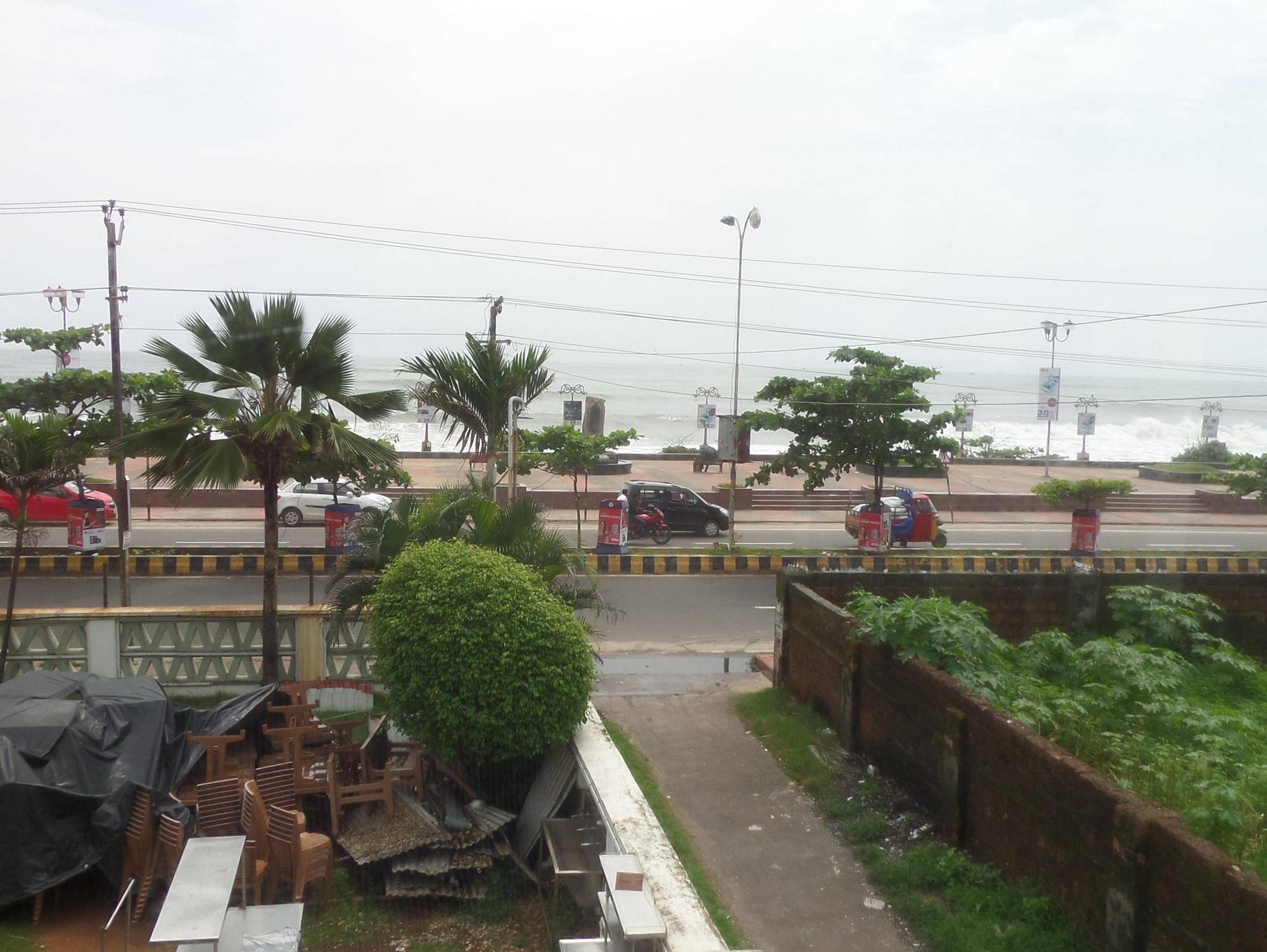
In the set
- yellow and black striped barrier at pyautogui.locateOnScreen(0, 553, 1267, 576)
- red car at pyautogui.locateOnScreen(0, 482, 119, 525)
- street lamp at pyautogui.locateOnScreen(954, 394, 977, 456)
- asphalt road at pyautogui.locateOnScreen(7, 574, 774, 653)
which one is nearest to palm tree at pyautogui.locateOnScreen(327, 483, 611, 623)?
asphalt road at pyautogui.locateOnScreen(7, 574, 774, 653)

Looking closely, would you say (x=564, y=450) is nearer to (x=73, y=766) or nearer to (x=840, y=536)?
(x=840, y=536)

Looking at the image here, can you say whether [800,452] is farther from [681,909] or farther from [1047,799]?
[681,909]

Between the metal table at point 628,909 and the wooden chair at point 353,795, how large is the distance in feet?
9.76

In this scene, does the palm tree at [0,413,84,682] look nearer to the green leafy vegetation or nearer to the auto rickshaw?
the green leafy vegetation

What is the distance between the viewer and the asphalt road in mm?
16203

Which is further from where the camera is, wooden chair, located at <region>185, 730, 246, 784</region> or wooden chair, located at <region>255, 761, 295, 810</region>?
wooden chair, located at <region>185, 730, 246, 784</region>

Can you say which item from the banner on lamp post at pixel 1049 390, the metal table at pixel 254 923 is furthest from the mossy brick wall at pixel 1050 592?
the banner on lamp post at pixel 1049 390

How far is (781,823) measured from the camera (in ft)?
28.6

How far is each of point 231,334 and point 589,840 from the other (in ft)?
20.3

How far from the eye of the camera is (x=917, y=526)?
2572cm

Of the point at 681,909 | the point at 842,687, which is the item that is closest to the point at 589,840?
the point at 681,909

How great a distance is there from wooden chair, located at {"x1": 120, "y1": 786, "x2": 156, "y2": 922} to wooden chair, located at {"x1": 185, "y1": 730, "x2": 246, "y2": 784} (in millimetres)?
929

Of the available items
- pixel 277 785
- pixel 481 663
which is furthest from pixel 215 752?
pixel 481 663

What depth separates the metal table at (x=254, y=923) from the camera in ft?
18.7
